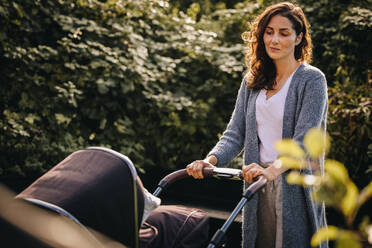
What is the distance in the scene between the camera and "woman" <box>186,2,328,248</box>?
1858 mm

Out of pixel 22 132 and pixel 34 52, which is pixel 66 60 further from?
pixel 22 132

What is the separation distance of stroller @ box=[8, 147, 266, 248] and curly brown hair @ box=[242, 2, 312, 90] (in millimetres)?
736

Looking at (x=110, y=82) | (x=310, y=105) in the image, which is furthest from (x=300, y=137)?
(x=110, y=82)

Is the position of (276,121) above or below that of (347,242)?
below

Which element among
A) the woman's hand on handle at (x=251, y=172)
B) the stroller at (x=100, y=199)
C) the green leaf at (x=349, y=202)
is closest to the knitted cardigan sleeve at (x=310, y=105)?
the woman's hand on handle at (x=251, y=172)

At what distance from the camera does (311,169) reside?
1.88 meters

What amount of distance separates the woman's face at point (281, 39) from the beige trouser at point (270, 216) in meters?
0.63

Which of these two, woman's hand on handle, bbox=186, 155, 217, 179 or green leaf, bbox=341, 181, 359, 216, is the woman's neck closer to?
woman's hand on handle, bbox=186, 155, 217, 179

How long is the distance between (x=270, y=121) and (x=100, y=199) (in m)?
1.00

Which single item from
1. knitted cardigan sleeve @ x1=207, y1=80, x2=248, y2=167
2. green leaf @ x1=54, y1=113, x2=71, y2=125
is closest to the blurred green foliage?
green leaf @ x1=54, y1=113, x2=71, y2=125

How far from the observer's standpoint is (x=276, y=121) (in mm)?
2004

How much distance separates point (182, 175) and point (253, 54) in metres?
0.86

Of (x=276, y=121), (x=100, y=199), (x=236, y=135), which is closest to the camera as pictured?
(x=100, y=199)

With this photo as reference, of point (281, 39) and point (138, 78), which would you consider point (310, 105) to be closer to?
point (281, 39)
